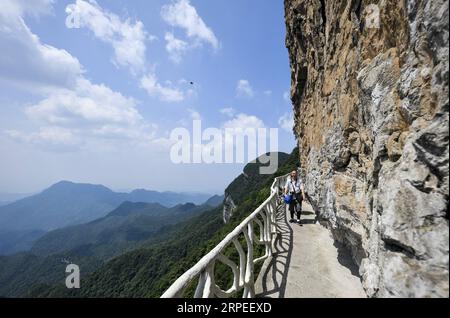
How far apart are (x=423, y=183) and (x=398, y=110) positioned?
1.74 meters

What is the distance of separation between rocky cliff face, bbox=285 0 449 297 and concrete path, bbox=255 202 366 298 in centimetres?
68

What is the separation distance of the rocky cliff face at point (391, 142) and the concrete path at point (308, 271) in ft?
2.22

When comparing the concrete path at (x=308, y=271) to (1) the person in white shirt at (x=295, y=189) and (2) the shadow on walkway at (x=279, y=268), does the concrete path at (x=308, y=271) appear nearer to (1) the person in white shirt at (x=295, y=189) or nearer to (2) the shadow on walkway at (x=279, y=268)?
(2) the shadow on walkway at (x=279, y=268)

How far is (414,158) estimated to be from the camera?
12.2 ft

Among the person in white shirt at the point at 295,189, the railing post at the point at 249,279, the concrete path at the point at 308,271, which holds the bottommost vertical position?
the concrete path at the point at 308,271

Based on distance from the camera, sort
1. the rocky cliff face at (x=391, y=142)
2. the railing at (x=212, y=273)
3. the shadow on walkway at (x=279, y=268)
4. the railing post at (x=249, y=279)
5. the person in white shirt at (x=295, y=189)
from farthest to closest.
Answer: the person in white shirt at (x=295, y=189)
the shadow on walkway at (x=279, y=268)
the railing post at (x=249, y=279)
the railing at (x=212, y=273)
the rocky cliff face at (x=391, y=142)

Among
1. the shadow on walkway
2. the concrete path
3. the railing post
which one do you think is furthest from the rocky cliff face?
the railing post

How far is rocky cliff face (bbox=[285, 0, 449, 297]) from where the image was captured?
321 centimetres

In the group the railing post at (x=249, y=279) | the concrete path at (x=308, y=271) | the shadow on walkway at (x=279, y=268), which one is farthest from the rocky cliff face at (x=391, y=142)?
the railing post at (x=249, y=279)

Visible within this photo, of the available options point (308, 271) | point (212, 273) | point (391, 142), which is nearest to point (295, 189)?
point (308, 271)

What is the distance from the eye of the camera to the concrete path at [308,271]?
6.11 m
